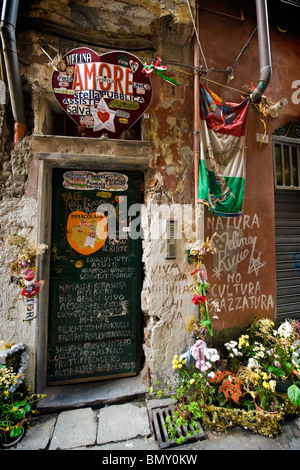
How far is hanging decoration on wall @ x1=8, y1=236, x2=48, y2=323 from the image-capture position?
2.53m

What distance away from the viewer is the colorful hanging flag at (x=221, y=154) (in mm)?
3043

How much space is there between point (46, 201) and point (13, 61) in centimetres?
163

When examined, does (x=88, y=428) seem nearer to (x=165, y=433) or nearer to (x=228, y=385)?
(x=165, y=433)

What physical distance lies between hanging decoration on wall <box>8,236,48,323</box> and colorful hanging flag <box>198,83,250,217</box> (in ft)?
7.46

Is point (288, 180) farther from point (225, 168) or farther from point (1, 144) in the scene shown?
point (1, 144)

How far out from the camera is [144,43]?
9.86ft

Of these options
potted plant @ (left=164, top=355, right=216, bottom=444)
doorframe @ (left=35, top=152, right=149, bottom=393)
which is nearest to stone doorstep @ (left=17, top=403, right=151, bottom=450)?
potted plant @ (left=164, top=355, right=216, bottom=444)

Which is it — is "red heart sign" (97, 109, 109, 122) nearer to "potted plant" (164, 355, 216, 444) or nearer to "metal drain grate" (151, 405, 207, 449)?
"potted plant" (164, 355, 216, 444)

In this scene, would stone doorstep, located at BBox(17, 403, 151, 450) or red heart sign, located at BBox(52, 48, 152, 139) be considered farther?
red heart sign, located at BBox(52, 48, 152, 139)

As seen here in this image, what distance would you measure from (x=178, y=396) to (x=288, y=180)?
390 cm

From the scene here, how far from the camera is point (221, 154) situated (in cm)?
320

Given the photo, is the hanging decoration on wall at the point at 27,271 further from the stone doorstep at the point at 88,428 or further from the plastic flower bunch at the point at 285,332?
the plastic flower bunch at the point at 285,332

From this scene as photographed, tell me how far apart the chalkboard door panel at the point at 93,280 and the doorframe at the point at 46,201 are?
9 centimetres

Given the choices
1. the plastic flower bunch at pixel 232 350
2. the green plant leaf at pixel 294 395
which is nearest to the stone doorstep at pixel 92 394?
the plastic flower bunch at pixel 232 350
